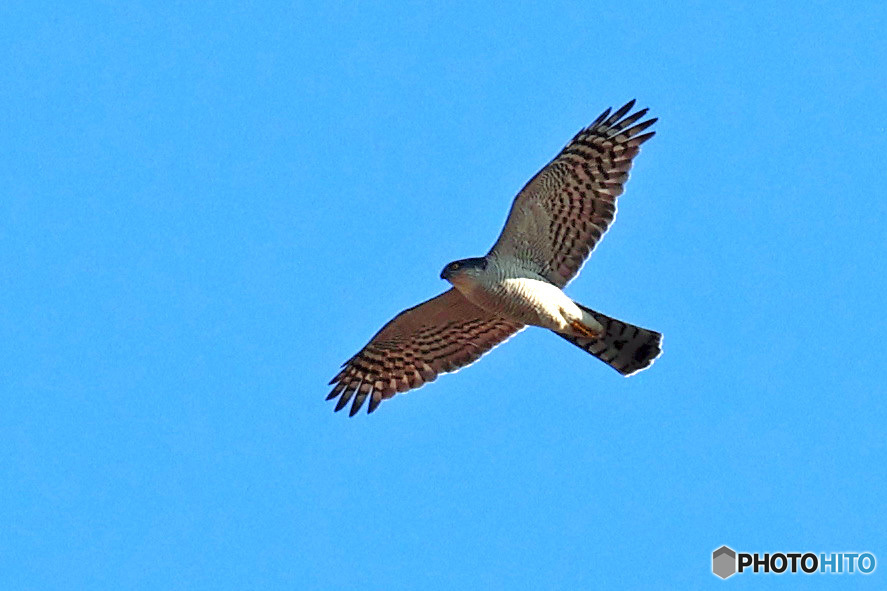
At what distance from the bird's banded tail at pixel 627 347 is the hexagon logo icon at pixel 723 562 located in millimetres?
2035

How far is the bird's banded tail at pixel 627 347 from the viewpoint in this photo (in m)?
16.7

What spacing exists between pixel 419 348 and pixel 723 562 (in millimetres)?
3814

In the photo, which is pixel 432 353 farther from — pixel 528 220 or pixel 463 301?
pixel 528 220

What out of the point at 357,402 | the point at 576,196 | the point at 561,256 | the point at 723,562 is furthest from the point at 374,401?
the point at 723,562

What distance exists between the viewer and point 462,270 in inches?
619

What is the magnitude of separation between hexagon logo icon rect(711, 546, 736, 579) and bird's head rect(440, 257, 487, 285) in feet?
12.6

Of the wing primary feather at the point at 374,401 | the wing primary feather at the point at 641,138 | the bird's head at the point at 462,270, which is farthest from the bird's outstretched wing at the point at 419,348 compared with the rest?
the wing primary feather at the point at 641,138

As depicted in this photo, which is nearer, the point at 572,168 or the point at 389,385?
the point at 572,168

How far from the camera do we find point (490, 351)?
55.8 ft

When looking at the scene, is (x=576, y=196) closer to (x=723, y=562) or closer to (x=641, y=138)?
(x=641, y=138)

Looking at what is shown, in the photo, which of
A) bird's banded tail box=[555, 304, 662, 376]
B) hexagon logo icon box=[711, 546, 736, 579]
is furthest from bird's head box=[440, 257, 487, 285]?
hexagon logo icon box=[711, 546, 736, 579]

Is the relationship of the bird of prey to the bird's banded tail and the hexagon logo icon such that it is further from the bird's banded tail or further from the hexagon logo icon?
the hexagon logo icon

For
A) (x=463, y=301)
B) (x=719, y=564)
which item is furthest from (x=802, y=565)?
(x=463, y=301)

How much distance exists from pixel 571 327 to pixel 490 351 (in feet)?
3.50
